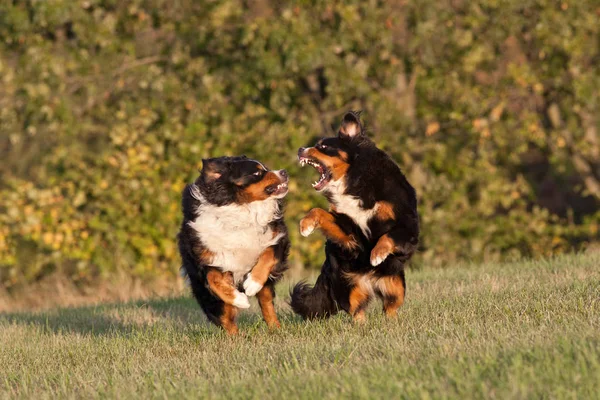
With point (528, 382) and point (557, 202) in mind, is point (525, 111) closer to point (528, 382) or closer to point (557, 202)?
point (557, 202)

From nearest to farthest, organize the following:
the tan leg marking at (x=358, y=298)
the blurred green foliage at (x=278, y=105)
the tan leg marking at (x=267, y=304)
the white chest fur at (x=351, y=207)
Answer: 1. the white chest fur at (x=351, y=207)
2. the tan leg marking at (x=358, y=298)
3. the tan leg marking at (x=267, y=304)
4. the blurred green foliage at (x=278, y=105)

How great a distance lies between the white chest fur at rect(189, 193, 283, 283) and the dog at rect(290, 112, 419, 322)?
33 centimetres

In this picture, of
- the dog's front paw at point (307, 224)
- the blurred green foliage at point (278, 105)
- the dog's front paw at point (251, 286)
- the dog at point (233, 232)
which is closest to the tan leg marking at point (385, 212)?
the dog's front paw at point (307, 224)

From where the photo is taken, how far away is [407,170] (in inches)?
508

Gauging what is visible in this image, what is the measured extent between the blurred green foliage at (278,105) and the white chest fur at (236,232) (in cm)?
576

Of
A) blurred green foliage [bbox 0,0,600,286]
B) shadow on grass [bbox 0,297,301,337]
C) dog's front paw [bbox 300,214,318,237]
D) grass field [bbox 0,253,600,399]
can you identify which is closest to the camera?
grass field [bbox 0,253,600,399]

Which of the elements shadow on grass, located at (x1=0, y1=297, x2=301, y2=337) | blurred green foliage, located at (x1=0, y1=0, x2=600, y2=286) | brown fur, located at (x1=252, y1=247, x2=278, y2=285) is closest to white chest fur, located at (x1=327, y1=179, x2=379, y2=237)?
brown fur, located at (x1=252, y1=247, x2=278, y2=285)

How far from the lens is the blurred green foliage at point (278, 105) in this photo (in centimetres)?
1229

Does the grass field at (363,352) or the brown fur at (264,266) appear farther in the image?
the brown fur at (264,266)

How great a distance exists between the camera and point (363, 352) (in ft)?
16.5

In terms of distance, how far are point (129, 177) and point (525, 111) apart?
5443 mm

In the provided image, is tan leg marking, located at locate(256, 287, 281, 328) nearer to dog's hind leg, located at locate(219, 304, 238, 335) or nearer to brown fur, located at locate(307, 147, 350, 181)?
dog's hind leg, located at locate(219, 304, 238, 335)

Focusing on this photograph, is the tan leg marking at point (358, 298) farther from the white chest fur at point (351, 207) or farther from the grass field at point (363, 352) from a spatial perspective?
the white chest fur at point (351, 207)

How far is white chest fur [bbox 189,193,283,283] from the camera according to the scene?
245 inches
